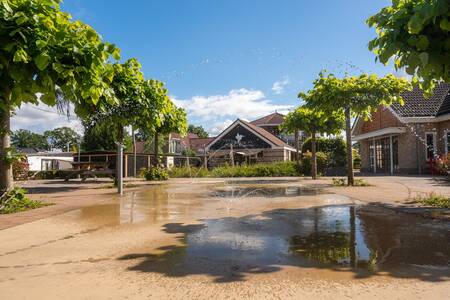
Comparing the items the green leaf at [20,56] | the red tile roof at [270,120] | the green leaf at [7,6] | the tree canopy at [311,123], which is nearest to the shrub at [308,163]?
the tree canopy at [311,123]

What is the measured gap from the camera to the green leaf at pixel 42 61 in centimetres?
350

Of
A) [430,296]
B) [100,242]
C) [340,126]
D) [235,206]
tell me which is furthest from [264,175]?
[430,296]

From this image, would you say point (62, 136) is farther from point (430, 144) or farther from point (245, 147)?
point (430, 144)

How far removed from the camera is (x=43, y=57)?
3.53 metres

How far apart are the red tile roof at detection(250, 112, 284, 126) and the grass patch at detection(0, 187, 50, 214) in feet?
144

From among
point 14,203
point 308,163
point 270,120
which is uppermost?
point 270,120

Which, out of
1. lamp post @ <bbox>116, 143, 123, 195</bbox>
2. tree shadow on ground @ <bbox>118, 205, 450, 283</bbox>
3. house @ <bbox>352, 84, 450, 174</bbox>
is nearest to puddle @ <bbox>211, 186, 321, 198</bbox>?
lamp post @ <bbox>116, 143, 123, 195</bbox>

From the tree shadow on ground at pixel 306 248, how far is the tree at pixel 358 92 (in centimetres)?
643

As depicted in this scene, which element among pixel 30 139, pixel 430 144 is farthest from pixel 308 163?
pixel 30 139

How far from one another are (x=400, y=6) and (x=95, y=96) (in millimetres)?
3818

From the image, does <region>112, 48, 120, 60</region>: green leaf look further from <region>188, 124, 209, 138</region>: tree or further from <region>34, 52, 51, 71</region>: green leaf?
<region>188, 124, 209, 138</region>: tree

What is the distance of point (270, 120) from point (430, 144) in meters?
30.3

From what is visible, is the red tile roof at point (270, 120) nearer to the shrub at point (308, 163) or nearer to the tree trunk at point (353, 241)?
the shrub at point (308, 163)

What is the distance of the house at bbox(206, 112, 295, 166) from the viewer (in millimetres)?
39800
